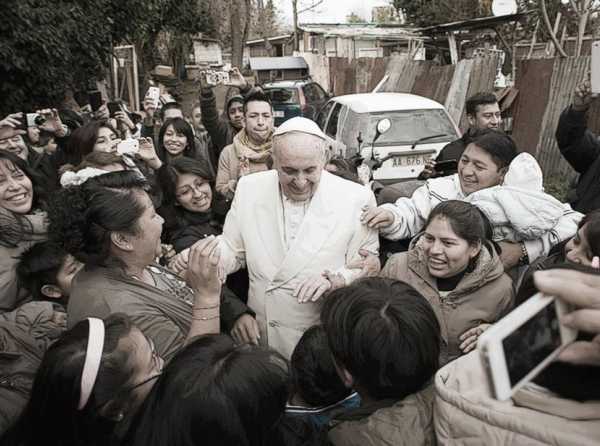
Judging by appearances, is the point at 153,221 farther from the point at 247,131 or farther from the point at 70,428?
the point at 247,131

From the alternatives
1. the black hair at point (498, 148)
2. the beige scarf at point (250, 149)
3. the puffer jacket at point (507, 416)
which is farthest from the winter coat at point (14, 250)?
the black hair at point (498, 148)

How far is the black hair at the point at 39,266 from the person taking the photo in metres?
2.51

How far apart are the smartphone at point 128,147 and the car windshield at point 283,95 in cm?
863

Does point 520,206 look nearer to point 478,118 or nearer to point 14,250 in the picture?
point 478,118

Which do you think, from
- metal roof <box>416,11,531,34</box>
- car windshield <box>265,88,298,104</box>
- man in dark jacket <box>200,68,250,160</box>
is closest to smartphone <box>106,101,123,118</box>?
man in dark jacket <box>200,68,250,160</box>

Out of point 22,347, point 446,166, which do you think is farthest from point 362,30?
point 22,347

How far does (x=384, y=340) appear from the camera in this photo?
57.0 inches

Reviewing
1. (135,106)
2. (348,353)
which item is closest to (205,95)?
(348,353)

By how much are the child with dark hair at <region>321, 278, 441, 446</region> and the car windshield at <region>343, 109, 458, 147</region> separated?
5.53m

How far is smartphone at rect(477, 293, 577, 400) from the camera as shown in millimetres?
743

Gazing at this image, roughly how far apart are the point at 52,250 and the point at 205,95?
3151 millimetres

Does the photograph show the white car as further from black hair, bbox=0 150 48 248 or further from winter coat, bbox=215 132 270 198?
black hair, bbox=0 150 48 248

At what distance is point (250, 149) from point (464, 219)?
2.46 m

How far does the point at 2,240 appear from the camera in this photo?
8.75ft
